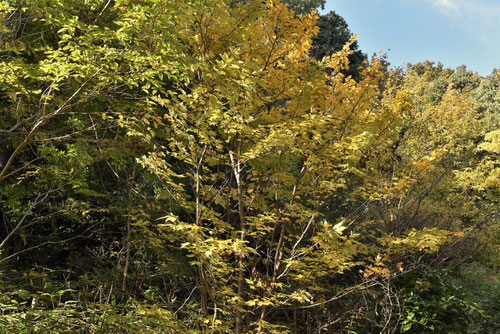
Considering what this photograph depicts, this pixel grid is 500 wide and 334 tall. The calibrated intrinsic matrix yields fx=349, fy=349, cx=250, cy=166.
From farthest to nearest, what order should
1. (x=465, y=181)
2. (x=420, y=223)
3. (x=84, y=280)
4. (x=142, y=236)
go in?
(x=465, y=181), (x=420, y=223), (x=142, y=236), (x=84, y=280)

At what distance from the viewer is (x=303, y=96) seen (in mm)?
3699

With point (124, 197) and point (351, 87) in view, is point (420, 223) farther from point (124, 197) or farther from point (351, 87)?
point (124, 197)

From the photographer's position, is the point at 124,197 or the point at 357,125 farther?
the point at 124,197

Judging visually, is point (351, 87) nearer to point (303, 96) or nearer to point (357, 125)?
point (357, 125)

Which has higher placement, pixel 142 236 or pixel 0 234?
pixel 142 236

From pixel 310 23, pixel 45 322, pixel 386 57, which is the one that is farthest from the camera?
pixel 386 57

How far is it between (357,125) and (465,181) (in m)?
9.92

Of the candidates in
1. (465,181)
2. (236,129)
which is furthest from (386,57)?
(236,129)

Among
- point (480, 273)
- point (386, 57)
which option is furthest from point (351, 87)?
point (386, 57)

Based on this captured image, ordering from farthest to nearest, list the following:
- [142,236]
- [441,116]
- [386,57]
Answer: [386,57]
[441,116]
[142,236]

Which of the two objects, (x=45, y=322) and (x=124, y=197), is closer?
(x=45, y=322)

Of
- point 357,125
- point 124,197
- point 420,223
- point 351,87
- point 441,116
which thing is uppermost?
point 441,116

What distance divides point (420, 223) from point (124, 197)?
6614mm

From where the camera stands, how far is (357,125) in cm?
392
